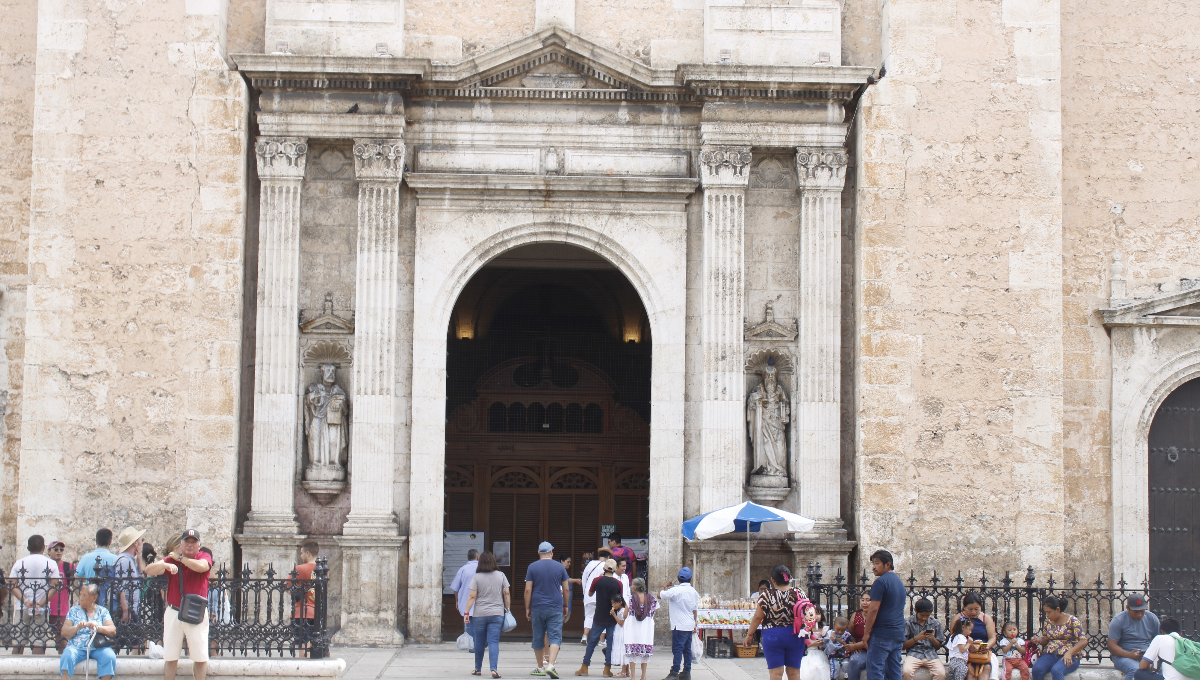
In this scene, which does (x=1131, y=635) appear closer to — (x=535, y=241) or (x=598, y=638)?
(x=598, y=638)

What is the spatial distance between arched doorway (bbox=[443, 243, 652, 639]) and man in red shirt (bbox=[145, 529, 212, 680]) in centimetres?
907

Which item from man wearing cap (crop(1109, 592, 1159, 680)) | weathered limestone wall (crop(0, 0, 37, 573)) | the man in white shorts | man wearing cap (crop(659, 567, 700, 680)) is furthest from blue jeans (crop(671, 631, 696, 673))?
weathered limestone wall (crop(0, 0, 37, 573))

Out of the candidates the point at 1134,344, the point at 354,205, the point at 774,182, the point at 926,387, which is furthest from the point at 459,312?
the point at 1134,344

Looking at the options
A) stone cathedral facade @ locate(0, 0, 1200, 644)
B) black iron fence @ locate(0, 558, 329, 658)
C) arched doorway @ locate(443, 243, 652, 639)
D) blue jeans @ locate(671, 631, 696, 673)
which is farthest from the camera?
arched doorway @ locate(443, 243, 652, 639)

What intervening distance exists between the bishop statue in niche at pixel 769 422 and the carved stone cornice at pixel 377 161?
5.92m

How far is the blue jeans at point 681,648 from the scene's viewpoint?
1486cm

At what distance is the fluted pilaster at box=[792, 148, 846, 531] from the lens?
59.0 ft

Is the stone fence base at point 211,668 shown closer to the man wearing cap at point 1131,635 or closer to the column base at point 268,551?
the column base at point 268,551

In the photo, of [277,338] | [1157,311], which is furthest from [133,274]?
[1157,311]

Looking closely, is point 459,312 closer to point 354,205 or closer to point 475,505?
point 475,505

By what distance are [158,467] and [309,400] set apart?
2.19 m

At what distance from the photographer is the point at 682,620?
48.3 feet

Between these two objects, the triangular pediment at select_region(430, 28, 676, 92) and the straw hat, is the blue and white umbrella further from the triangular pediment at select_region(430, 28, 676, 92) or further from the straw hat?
the straw hat

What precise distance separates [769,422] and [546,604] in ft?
15.8
